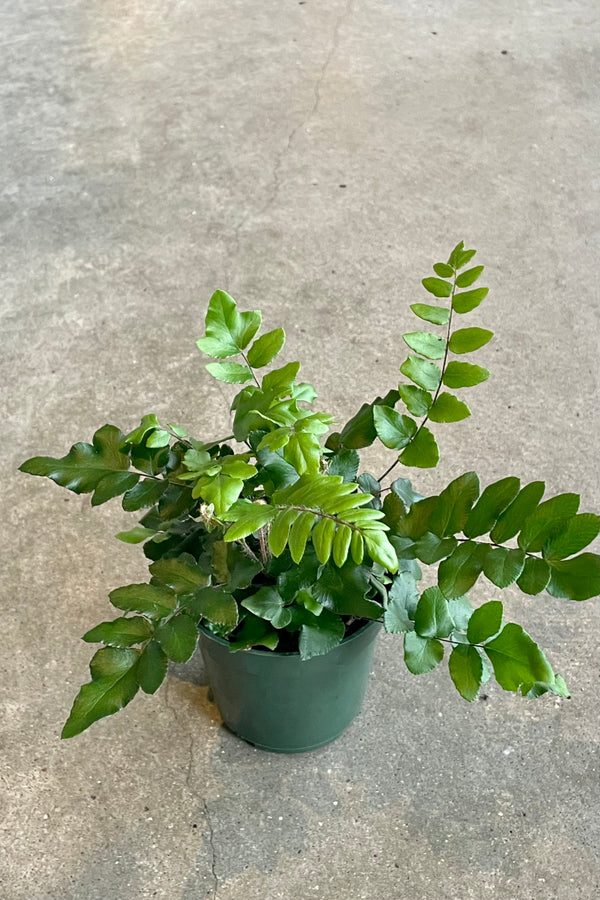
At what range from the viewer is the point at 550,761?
1745 mm

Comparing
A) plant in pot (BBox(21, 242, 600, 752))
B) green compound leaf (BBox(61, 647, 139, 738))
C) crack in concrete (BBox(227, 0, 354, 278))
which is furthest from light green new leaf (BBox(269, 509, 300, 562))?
crack in concrete (BBox(227, 0, 354, 278))

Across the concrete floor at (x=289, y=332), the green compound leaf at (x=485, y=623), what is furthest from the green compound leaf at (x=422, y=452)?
the concrete floor at (x=289, y=332)

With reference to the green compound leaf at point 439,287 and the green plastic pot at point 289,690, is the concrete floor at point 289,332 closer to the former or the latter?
the green plastic pot at point 289,690

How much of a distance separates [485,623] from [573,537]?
0.15 m

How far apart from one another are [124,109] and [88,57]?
43 cm

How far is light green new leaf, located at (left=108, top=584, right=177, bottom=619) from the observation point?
1275mm

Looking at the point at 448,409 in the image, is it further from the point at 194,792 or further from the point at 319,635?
the point at 194,792

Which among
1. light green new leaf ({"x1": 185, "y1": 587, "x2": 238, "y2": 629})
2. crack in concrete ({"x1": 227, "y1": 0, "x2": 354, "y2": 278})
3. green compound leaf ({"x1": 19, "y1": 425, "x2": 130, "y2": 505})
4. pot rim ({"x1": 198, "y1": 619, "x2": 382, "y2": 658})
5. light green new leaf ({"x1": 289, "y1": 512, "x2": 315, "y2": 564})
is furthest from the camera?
crack in concrete ({"x1": 227, "y1": 0, "x2": 354, "y2": 278})

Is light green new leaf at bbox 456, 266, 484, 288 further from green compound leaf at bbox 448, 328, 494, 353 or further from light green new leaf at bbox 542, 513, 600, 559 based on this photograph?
light green new leaf at bbox 542, 513, 600, 559

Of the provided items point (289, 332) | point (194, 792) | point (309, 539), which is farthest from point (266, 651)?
point (289, 332)

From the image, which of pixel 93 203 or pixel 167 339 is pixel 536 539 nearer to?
pixel 167 339

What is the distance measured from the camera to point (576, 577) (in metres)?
1.06

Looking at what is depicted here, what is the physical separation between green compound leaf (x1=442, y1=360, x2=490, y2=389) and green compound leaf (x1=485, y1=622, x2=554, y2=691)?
0.33 m

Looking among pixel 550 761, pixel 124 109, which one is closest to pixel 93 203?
pixel 124 109
